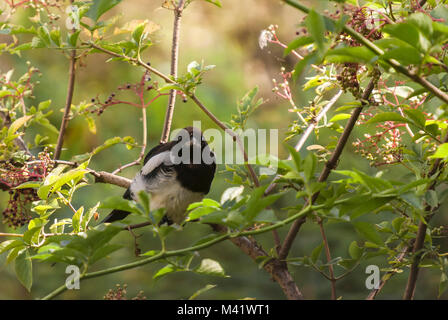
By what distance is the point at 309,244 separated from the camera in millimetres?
1779

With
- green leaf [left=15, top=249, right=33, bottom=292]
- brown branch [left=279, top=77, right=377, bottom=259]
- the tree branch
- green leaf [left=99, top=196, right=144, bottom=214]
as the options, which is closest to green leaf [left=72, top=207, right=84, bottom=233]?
green leaf [left=15, top=249, right=33, bottom=292]

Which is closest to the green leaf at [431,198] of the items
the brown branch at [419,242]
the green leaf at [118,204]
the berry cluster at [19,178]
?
the brown branch at [419,242]

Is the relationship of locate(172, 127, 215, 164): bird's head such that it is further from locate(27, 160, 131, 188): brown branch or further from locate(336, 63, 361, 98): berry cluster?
locate(336, 63, 361, 98): berry cluster

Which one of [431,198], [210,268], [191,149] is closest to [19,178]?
[191,149]

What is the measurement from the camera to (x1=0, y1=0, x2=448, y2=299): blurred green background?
1.74 m

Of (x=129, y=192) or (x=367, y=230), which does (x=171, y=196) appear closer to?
(x=129, y=192)

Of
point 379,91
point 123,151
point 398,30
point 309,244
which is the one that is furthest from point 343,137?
point 123,151

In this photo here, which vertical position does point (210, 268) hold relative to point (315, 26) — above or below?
below

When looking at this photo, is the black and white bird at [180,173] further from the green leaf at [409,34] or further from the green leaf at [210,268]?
the green leaf at [409,34]

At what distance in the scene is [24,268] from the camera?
71cm

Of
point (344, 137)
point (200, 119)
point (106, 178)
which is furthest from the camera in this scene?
point (200, 119)

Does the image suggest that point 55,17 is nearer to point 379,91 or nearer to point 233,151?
point 233,151

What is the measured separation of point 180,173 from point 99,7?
23.3 inches
